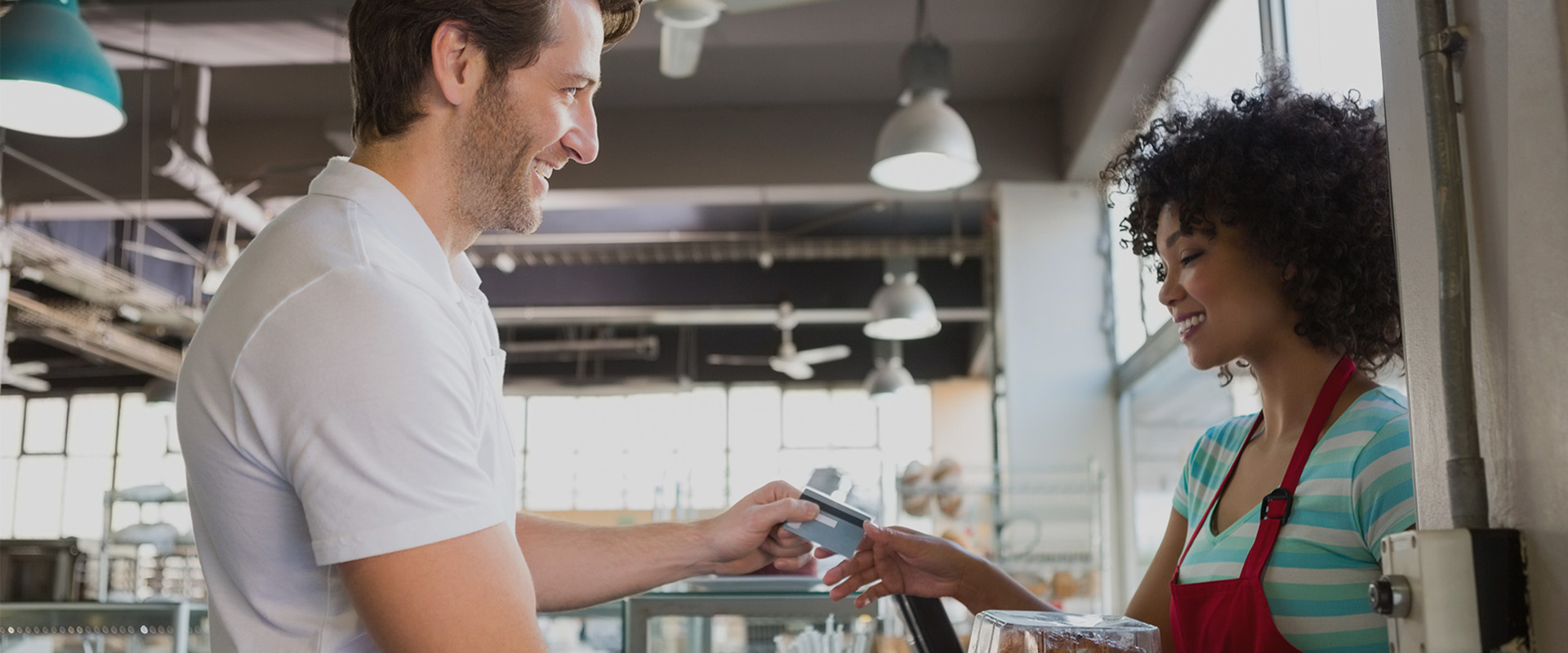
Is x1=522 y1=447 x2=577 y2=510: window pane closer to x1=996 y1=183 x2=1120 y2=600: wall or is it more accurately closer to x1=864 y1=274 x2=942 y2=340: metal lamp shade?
x1=864 y1=274 x2=942 y2=340: metal lamp shade

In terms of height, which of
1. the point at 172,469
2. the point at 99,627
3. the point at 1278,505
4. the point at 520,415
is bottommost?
the point at 99,627

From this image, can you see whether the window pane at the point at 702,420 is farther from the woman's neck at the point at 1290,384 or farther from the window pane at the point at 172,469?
the woman's neck at the point at 1290,384

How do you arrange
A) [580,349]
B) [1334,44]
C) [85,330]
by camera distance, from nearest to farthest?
[1334,44] → [85,330] → [580,349]

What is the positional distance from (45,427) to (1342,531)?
52.6ft

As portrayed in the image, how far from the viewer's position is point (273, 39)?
20.3 ft

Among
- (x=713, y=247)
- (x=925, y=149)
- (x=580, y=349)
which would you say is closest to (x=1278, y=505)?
(x=925, y=149)

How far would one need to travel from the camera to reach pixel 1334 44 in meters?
3.20

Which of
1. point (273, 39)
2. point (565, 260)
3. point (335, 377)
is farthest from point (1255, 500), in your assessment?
point (565, 260)

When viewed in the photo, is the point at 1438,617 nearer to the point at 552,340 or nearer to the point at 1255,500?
the point at 1255,500

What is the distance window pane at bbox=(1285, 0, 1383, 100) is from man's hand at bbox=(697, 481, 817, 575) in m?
1.64

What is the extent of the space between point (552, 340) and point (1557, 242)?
13.2 metres

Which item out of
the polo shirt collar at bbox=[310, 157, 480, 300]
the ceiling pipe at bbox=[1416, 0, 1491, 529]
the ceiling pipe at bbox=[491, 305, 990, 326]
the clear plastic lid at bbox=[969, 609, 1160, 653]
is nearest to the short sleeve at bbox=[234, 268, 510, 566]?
the polo shirt collar at bbox=[310, 157, 480, 300]

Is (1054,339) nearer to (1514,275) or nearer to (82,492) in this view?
(1514,275)

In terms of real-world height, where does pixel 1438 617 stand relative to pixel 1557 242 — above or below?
below
